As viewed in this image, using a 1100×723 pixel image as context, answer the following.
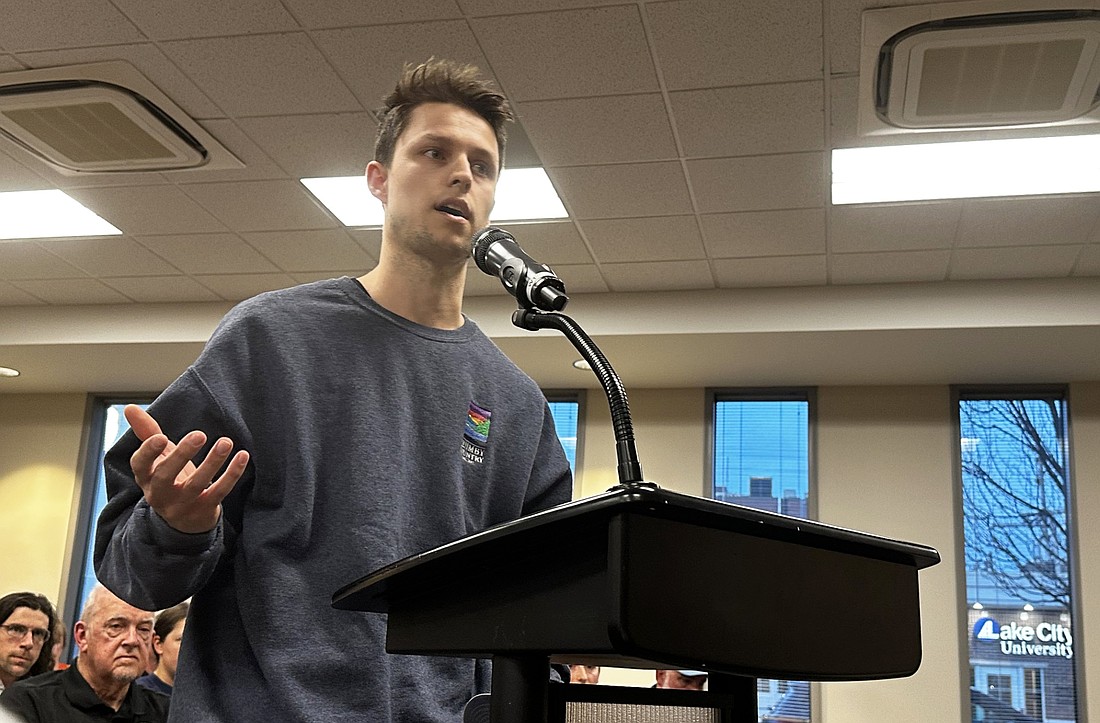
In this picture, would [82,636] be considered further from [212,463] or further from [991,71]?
[991,71]

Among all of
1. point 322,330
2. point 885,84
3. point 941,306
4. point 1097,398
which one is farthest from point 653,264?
point 322,330

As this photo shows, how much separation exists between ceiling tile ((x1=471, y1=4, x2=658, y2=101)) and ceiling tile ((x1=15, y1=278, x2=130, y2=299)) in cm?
324

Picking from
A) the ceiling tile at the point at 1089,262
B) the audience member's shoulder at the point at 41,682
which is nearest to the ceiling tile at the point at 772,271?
the ceiling tile at the point at 1089,262

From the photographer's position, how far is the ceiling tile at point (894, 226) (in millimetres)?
4449

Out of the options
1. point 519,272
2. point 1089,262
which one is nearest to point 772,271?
point 1089,262

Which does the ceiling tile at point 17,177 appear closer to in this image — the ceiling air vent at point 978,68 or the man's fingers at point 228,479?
the ceiling air vent at point 978,68

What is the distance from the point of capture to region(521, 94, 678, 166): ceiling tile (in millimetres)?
3705

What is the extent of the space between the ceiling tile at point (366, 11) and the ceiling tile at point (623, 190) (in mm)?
1126

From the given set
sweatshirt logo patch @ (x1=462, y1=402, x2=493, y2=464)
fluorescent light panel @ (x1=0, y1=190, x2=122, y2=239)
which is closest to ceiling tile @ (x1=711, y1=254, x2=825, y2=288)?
fluorescent light panel @ (x1=0, y1=190, x2=122, y2=239)

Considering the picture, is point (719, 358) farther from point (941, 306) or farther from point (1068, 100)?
point (1068, 100)

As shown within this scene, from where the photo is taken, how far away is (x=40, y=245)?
528 cm

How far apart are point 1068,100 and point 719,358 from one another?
2645 millimetres

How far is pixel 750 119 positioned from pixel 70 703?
2.89 metres

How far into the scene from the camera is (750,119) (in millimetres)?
3760
